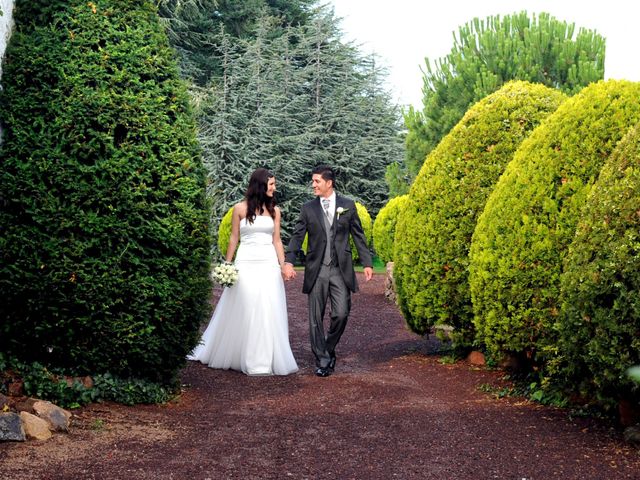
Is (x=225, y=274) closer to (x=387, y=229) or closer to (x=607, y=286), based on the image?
(x=607, y=286)

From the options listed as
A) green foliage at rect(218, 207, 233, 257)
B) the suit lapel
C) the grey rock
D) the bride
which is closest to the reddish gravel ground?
the grey rock

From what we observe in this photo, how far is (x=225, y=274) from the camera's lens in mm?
8961

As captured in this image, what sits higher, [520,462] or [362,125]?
[362,125]

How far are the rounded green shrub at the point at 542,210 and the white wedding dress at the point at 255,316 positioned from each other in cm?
243

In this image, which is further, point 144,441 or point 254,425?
point 254,425

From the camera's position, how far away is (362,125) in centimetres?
3706

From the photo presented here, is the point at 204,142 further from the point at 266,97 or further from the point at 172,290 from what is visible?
the point at 172,290

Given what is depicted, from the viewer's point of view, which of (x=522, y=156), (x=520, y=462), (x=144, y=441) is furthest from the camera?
(x=522, y=156)

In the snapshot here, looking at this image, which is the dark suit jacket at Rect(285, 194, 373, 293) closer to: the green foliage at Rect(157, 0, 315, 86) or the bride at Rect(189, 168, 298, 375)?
the bride at Rect(189, 168, 298, 375)

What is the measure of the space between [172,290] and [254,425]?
1304 millimetres

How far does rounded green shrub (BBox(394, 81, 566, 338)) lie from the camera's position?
29.6 feet

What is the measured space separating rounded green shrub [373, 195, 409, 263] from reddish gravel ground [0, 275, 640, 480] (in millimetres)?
13585

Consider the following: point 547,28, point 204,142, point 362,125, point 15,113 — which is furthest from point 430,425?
point 362,125

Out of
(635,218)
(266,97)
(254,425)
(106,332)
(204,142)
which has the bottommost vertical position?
(254,425)
